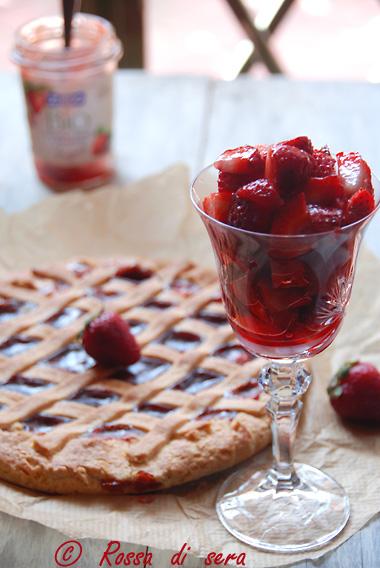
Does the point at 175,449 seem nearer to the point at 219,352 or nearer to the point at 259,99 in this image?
the point at 219,352

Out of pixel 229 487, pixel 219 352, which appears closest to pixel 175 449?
pixel 229 487

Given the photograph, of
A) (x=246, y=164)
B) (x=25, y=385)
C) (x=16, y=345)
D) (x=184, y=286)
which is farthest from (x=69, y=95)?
(x=246, y=164)

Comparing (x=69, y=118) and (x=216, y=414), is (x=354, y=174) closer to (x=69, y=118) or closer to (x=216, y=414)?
(x=216, y=414)

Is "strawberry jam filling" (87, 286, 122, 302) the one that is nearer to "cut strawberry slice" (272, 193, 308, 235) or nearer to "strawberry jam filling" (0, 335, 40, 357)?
"strawberry jam filling" (0, 335, 40, 357)

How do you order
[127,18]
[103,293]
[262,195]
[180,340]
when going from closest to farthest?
1. [262,195]
2. [180,340]
3. [103,293]
4. [127,18]

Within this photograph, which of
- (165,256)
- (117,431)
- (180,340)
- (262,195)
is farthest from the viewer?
(165,256)
